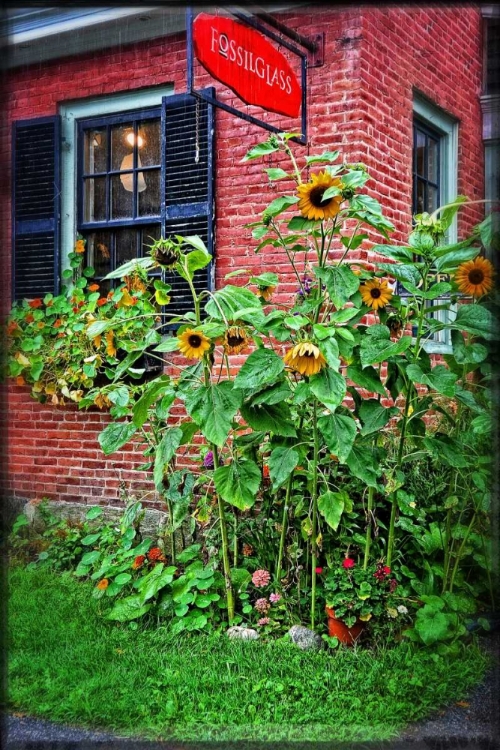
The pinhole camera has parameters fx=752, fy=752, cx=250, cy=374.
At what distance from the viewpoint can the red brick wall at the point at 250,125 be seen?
4.67 m

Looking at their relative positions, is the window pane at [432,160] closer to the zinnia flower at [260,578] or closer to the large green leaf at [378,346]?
the large green leaf at [378,346]

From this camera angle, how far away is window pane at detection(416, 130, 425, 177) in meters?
6.12

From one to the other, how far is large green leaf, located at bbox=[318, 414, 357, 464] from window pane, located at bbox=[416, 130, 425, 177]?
3793 mm

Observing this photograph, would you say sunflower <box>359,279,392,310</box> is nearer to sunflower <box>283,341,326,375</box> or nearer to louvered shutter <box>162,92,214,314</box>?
sunflower <box>283,341,326,375</box>

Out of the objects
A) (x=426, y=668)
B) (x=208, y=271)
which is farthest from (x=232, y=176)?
(x=426, y=668)

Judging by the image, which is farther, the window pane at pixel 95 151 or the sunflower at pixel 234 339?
the window pane at pixel 95 151

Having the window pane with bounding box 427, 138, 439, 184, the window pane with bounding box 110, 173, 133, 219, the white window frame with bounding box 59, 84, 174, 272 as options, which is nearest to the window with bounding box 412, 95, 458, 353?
the window pane with bounding box 427, 138, 439, 184

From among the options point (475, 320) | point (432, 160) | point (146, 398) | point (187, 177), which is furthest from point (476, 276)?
point (432, 160)

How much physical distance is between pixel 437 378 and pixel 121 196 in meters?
3.42

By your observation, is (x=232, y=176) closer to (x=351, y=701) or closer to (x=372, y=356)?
(x=372, y=356)

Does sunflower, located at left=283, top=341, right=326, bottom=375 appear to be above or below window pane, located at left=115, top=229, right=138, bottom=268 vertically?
below

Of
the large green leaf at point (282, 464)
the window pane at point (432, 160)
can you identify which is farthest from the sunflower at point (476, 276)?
the window pane at point (432, 160)

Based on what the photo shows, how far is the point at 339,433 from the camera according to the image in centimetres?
298

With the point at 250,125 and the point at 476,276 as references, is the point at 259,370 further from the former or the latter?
the point at 250,125
